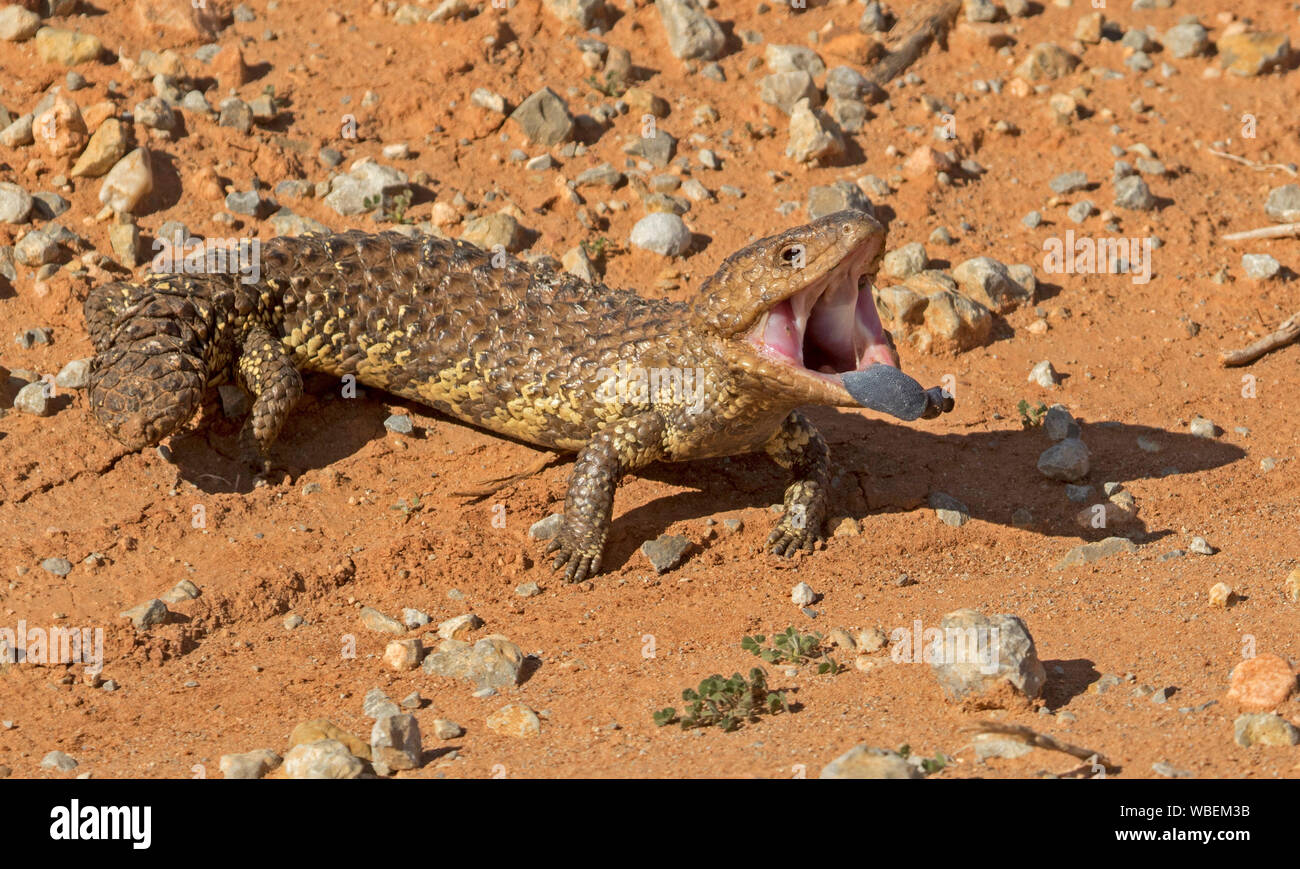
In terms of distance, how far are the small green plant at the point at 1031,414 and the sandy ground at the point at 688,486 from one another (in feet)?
0.42

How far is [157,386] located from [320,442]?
118cm

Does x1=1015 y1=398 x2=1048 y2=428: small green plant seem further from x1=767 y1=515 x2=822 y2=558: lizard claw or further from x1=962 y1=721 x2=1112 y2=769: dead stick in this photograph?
x1=962 y1=721 x2=1112 y2=769: dead stick

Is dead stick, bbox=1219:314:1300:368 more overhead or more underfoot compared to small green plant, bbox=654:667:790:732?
more overhead

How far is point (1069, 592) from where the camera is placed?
7488mm

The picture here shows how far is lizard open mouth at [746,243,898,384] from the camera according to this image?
25.0 ft

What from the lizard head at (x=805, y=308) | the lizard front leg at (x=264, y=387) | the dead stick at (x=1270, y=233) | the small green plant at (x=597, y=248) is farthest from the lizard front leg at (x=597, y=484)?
the dead stick at (x=1270, y=233)

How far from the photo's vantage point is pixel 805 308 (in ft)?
25.4

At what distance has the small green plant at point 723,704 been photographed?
615cm

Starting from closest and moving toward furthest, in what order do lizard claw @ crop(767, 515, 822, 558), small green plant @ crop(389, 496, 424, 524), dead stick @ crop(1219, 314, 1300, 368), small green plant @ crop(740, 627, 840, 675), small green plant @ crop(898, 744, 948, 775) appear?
1. small green plant @ crop(898, 744, 948, 775)
2. small green plant @ crop(740, 627, 840, 675)
3. lizard claw @ crop(767, 515, 822, 558)
4. small green plant @ crop(389, 496, 424, 524)
5. dead stick @ crop(1219, 314, 1300, 368)

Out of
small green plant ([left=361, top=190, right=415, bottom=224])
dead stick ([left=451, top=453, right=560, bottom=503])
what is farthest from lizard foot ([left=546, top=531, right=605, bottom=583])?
small green plant ([left=361, top=190, right=415, bottom=224])

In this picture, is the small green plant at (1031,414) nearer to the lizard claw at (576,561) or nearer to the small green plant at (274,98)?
the lizard claw at (576,561)

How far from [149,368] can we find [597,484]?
275cm

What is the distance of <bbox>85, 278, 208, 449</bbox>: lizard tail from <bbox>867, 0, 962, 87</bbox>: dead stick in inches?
259

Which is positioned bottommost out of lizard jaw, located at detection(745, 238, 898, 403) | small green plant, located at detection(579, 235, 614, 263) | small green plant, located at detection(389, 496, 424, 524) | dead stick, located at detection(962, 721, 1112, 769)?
dead stick, located at detection(962, 721, 1112, 769)
